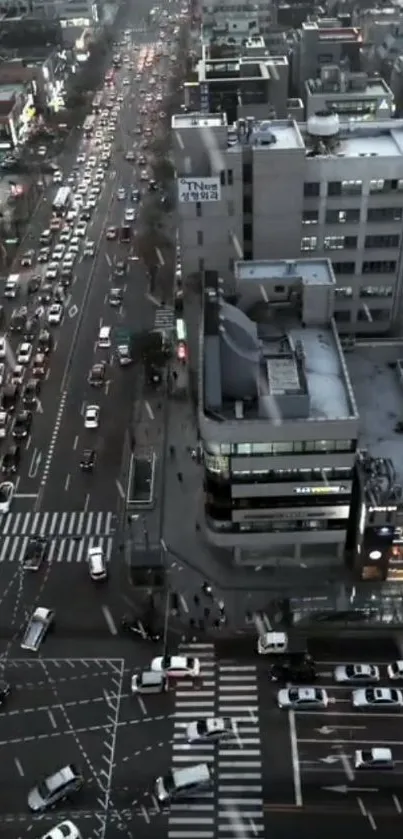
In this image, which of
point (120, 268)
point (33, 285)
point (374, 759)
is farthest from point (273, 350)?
point (33, 285)

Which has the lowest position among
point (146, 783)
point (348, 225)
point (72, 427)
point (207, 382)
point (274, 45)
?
point (146, 783)

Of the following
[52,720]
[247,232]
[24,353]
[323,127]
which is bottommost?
[52,720]

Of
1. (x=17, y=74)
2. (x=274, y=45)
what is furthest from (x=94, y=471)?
(x=17, y=74)

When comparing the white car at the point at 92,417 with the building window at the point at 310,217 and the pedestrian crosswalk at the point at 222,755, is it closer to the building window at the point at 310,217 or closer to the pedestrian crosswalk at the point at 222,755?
the building window at the point at 310,217

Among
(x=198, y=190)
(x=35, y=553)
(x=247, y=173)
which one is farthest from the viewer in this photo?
(x=247, y=173)

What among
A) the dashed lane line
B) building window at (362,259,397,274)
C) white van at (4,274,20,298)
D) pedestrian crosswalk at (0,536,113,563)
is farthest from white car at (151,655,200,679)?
white van at (4,274,20,298)

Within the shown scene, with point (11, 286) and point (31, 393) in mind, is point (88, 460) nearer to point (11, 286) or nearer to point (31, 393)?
point (31, 393)

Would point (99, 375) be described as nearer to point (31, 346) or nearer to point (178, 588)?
point (31, 346)

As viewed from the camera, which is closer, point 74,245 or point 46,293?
point 46,293
